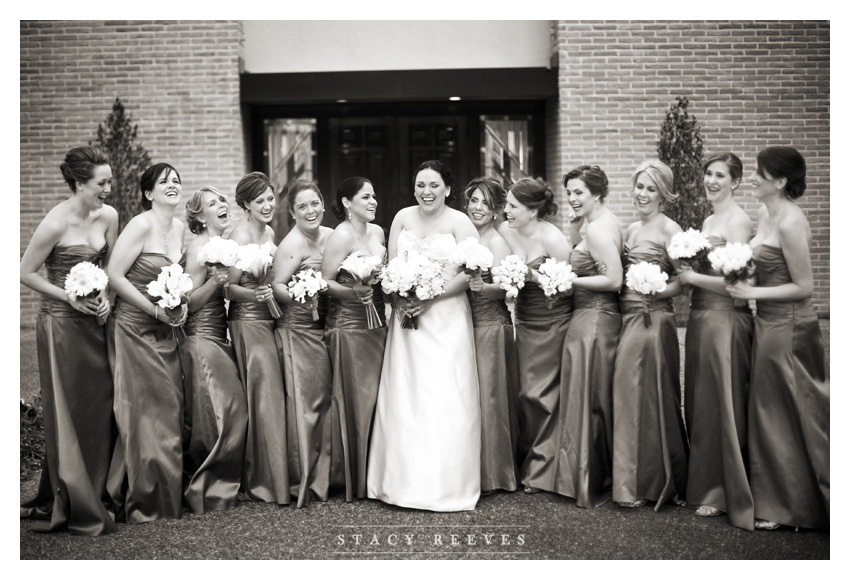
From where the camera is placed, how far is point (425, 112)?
1066 centimetres

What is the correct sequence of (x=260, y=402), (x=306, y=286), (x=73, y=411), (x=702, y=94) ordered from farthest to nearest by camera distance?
(x=702, y=94), (x=260, y=402), (x=306, y=286), (x=73, y=411)

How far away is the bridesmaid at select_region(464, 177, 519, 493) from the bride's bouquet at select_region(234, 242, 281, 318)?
4.03 feet

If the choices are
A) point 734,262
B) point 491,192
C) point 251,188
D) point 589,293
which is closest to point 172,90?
point 251,188

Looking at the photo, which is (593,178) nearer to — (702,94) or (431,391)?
(431,391)

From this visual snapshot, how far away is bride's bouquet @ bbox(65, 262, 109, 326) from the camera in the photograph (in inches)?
168

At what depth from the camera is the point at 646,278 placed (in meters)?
4.50

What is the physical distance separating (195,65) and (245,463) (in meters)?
6.50

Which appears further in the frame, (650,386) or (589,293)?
(589,293)

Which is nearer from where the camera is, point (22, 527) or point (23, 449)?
point (22, 527)

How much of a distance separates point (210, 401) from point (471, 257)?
1813 mm

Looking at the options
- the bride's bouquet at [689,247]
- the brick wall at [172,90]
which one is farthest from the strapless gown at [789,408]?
the brick wall at [172,90]

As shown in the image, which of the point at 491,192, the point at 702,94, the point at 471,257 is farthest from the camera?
the point at 702,94
